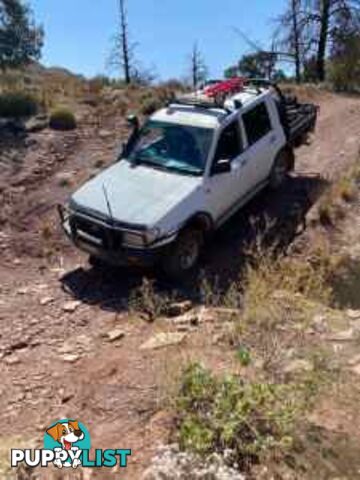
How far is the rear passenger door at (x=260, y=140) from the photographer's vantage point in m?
9.15

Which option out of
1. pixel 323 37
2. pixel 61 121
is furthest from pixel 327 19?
pixel 61 121

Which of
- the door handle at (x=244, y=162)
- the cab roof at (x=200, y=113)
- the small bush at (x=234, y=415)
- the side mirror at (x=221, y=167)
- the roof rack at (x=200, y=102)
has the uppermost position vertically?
the roof rack at (x=200, y=102)

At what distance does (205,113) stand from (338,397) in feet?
16.6

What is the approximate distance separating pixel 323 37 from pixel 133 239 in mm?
21873

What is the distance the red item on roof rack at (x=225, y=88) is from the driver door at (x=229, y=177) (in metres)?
0.77

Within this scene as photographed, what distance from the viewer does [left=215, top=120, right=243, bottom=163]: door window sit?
27.8ft

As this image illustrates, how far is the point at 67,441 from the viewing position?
4.79m

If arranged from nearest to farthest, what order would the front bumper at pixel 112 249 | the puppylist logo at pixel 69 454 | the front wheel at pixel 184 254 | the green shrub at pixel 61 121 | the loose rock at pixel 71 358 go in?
the puppylist logo at pixel 69 454 → the loose rock at pixel 71 358 → the front bumper at pixel 112 249 → the front wheel at pixel 184 254 → the green shrub at pixel 61 121

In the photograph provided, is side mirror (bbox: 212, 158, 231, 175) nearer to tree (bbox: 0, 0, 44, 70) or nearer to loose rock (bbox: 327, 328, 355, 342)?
loose rock (bbox: 327, 328, 355, 342)

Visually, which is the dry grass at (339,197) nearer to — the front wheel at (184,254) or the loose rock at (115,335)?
the front wheel at (184,254)

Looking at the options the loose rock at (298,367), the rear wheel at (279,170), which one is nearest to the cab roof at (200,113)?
the rear wheel at (279,170)

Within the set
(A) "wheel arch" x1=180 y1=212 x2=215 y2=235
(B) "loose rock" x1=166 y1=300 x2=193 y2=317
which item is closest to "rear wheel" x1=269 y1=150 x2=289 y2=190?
(A) "wheel arch" x1=180 y1=212 x2=215 y2=235

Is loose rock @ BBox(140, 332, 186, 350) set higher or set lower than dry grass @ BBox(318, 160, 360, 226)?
lower

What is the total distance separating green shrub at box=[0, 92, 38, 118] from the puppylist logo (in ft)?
35.4
